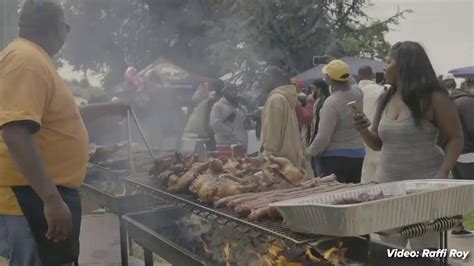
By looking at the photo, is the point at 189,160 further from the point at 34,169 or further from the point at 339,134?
the point at 34,169

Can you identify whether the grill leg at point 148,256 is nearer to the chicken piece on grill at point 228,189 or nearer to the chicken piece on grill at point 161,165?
the chicken piece on grill at point 161,165

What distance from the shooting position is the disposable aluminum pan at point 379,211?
2049 mm

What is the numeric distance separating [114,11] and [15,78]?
23.9 ft

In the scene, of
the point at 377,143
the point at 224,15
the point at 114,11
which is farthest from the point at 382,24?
the point at 377,143

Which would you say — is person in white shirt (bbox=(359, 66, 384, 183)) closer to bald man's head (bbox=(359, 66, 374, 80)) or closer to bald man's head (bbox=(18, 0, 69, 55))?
bald man's head (bbox=(359, 66, 374, 80))

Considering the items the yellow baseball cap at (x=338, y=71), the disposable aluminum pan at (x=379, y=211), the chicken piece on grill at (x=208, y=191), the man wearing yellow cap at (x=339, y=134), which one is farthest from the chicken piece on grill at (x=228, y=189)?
the yellow baseball cap at (x=338, y=71)

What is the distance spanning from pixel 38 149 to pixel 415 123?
81.6 inches

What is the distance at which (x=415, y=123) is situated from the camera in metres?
3.25

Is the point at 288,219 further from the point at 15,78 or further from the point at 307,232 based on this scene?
the point at 15,78

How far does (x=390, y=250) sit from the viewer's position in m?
2.58

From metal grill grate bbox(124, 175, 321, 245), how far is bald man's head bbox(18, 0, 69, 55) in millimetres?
1165

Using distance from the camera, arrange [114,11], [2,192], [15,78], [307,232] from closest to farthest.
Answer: [307,232] → [15,78] → [2,192] → [114,11]

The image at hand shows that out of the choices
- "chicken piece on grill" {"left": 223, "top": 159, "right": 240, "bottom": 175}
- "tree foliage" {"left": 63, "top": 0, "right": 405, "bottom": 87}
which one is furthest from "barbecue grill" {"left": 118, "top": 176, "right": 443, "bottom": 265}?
"tree foliage" {"left": 63, "top": 0, "right": 405, "bottom": 87}

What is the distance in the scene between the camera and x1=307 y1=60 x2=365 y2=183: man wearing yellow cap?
4.93 metres
